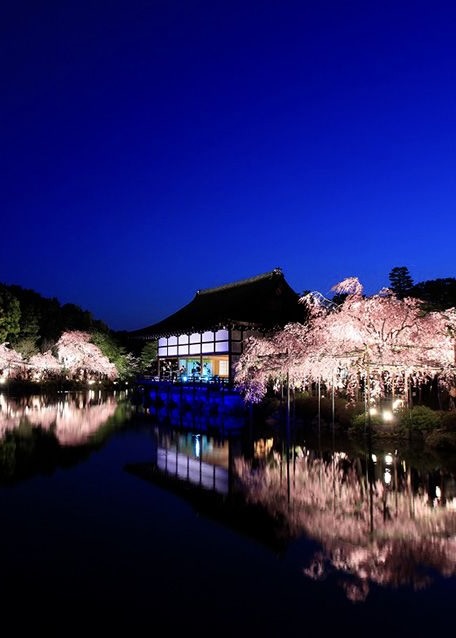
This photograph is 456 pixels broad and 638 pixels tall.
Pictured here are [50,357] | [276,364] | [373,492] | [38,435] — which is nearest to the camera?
[373,492]

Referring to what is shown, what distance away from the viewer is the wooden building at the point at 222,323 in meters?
29.7

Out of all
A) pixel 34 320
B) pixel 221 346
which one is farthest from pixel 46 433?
pixel 34 320

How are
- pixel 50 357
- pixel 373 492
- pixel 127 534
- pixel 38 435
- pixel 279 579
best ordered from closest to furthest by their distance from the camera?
pixel 279 579 → pixel 127 534 → pixel 373 492 → pixel 38 435 → pixel 50 357

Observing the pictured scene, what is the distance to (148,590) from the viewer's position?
19.8 ft

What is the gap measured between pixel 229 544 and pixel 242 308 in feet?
82.4

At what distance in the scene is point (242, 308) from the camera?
32.6 m

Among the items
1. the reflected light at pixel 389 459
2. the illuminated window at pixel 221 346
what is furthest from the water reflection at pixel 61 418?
the reflected light at pixel 389 459

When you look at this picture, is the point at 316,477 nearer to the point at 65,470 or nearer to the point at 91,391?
the point at 65,470

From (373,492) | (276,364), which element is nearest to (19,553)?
(373,492)

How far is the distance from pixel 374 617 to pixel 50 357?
4229 cm

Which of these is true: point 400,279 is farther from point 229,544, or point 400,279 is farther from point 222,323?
point 229,544

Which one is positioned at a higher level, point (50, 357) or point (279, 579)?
point (50, 357)

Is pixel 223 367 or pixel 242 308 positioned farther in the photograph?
pixel 223 367

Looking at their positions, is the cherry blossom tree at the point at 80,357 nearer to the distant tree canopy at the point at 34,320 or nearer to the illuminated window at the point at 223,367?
the distant tree canopy at the point at 34,320
